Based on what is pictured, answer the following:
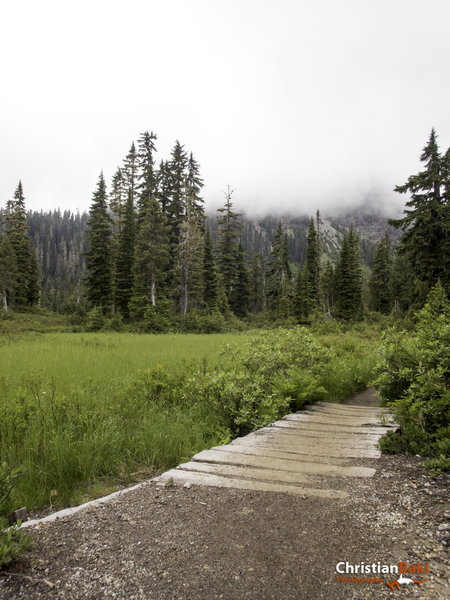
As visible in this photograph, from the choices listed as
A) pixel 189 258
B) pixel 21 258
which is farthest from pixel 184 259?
pixel 21 258

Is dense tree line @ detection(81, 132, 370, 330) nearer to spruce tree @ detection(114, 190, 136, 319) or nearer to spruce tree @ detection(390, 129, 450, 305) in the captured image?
spruce tree @ detection(114, 190, 136, 319)

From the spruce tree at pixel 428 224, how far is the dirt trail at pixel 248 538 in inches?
864

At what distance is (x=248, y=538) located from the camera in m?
2.24

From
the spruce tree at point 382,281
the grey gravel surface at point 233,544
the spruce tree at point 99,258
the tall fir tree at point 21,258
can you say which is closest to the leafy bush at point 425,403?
the grey gravel surface at point 233,544

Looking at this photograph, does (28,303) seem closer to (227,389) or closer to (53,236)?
(227,389)

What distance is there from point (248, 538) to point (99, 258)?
40.0 m

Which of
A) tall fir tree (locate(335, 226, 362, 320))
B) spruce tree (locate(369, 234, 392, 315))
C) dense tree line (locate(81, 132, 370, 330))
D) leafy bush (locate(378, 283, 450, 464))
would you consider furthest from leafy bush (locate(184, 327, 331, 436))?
spruce tree (locate(369, 234, 392, 315))

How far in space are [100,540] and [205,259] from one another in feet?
142

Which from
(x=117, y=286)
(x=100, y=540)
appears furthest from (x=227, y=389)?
(x=117, y=286)

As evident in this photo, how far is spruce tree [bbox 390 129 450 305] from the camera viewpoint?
21656mm

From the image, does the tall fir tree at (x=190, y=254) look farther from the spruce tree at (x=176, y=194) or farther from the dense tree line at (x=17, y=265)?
the dense tree line at (x=17, y=265)

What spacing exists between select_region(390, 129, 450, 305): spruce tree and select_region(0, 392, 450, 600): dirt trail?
21.9 metres

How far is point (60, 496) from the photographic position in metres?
3.44

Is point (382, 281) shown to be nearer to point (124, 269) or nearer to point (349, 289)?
point (349, 289)
